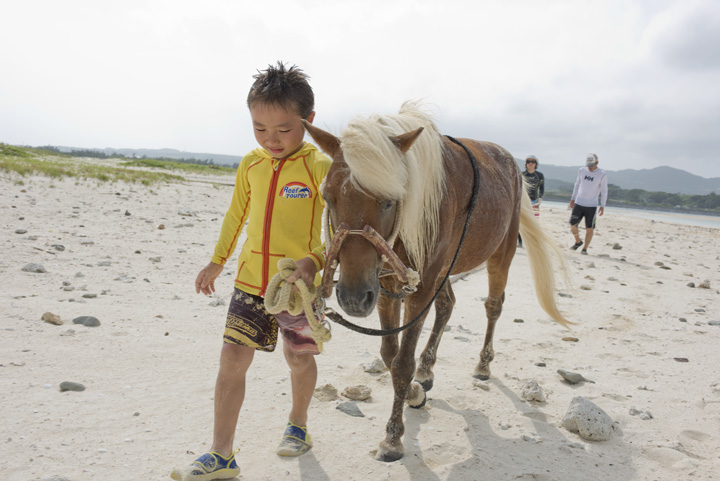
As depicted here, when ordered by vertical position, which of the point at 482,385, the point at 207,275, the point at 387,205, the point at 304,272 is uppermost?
the point at 387,205

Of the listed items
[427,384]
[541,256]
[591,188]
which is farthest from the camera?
[591,188]

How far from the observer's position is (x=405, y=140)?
2.17 m

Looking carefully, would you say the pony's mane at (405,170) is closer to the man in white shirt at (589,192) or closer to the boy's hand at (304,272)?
the boy's hand at (304,272)

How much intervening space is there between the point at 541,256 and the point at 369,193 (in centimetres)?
324

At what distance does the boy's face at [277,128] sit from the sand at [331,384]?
1680 millimetres

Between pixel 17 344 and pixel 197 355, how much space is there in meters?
1.28

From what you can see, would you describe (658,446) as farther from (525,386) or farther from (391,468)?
(391,468)

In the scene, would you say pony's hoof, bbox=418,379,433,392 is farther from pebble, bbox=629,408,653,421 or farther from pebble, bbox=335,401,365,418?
pebble, bbox=629,408,653,421

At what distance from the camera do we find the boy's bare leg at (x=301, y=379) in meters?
2.44

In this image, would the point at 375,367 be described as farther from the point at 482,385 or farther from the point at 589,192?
the point at 589,192

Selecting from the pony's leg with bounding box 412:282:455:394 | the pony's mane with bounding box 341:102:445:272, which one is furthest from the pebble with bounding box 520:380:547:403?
the pony's mane with bounding box 341:102:445:272

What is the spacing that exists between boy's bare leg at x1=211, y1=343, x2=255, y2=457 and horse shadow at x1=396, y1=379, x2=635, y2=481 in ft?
3.30

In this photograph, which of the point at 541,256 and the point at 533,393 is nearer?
the point at 533,393

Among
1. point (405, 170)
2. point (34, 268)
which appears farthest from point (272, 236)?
point (34, 268)
